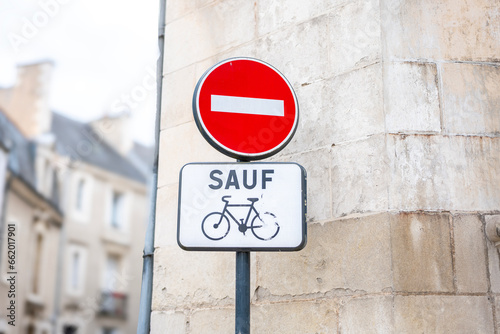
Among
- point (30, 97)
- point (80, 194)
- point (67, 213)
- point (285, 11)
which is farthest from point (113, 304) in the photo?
point (285, 11)

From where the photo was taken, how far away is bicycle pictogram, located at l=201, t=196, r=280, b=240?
2.53 m

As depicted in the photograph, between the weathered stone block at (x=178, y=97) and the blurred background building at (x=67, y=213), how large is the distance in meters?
15.2

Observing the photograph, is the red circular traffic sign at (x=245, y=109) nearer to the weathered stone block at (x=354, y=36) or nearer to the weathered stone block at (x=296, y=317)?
the weathered stone block at (x=354, y=36)

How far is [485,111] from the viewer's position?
3.26 meters

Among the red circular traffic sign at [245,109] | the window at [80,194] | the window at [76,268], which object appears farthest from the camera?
the window at [80,194]

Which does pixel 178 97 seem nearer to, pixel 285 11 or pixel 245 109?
pixel 285 11

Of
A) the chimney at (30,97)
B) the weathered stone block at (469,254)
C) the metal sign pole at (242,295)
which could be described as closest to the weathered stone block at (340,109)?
the weathered stone block at (469,254)

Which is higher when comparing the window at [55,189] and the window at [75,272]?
the window at [55,189]

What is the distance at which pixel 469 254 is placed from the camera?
3.01 meters

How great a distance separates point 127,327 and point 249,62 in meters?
23.9

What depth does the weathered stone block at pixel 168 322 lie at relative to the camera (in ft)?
12.2

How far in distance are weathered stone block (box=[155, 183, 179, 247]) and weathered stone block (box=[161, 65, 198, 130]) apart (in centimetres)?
42

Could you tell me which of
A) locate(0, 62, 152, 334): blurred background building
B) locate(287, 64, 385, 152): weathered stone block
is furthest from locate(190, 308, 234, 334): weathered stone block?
locate(0, 62, 152, 334): blurred background building

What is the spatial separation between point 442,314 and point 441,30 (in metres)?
1.40
